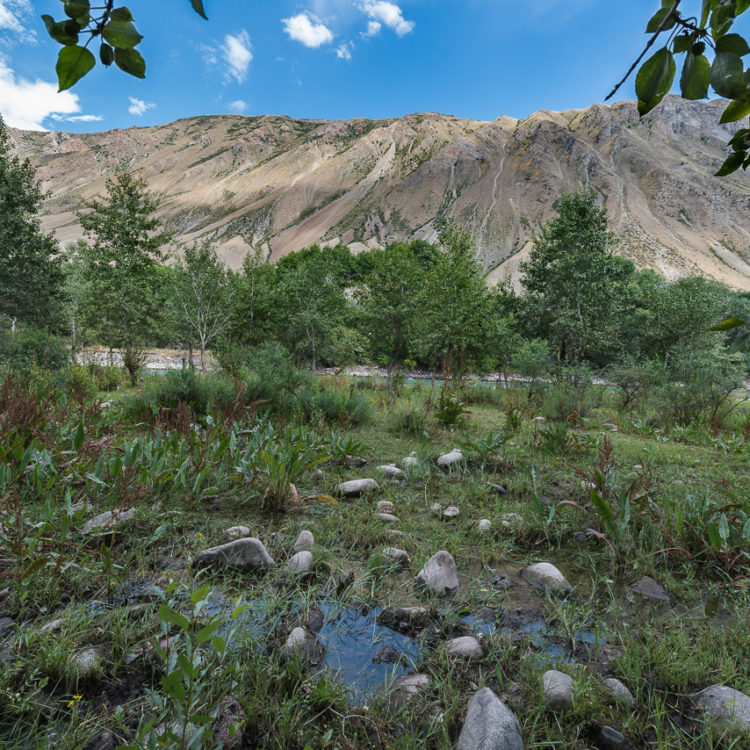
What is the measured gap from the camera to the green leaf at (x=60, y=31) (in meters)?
0.65

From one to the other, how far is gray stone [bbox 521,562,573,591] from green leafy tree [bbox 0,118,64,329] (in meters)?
22.3

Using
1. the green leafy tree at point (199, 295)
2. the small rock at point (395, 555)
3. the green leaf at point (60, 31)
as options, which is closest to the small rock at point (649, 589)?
the small rock at point (395, 555)

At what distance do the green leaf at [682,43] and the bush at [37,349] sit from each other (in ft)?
46.4

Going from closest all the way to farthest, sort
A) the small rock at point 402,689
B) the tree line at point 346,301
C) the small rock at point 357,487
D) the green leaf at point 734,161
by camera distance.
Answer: the green leaf at point 734,161 < the small rock at point 402,689 < the small rock at point 357,487 < the tree line at point 346,301

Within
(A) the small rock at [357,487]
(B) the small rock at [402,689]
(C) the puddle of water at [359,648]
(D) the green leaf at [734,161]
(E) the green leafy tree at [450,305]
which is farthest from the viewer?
(E) the green leafy tree at [450,305]

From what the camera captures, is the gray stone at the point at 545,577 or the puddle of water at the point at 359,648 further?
the gray stone at the point at 545,577

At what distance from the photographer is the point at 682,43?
29.0 inches

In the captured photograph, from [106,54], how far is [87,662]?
1.68 metres

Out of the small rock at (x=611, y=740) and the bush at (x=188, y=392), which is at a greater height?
the bush at (x=188, y=392)

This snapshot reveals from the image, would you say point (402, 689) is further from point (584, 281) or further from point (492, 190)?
point (492, 190)

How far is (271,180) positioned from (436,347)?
191978 mm

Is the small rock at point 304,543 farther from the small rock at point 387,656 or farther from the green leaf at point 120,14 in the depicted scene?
the green leaf at point 120,14

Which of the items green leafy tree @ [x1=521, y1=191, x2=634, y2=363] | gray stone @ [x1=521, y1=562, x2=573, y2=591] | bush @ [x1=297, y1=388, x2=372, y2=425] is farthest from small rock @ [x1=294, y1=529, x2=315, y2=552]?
green leafy tree @ [x1=521, y1=191, x2=634, y2=363]

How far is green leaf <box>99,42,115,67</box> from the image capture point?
2.43 feet
